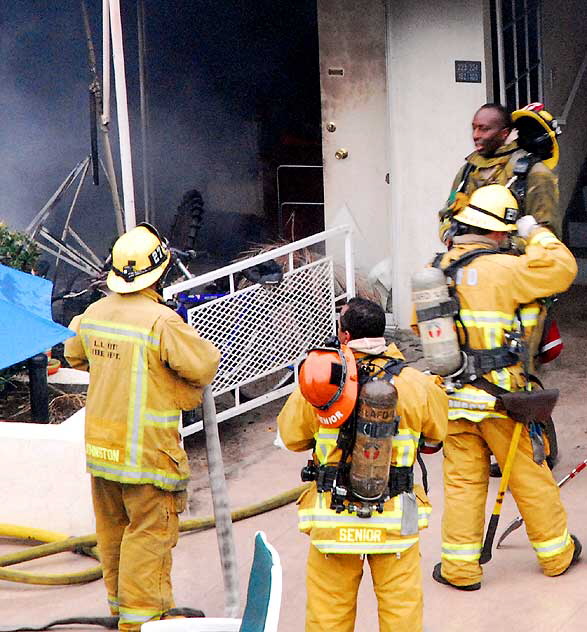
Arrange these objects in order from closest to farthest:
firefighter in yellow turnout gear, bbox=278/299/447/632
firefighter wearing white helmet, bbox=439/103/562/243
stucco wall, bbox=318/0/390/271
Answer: firefighter in yellow turnout gear, bbox=278/299/447/632 < firefighter wearing white helmet, bbox=439/103/562/243 < stucco wall, bbox=318/0/390/271

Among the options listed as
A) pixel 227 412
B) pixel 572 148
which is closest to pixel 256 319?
pixel 227 412

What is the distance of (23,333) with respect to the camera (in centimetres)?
490

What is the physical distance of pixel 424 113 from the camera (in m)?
8.76

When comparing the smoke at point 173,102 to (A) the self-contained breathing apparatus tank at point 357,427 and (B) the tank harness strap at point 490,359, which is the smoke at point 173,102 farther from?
(A) the self-contained breathing apparatus tank at point 357,427

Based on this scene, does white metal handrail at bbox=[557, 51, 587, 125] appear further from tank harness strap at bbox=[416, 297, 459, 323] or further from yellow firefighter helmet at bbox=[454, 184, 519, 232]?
tank harness strap at bbox=[416, 297, 459, 323]

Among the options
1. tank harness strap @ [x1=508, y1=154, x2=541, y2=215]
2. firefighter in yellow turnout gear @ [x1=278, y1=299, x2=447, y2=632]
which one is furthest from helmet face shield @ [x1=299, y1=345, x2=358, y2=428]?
tank harness strap @ [x1=508, y1=154, x2=541, y2=215]

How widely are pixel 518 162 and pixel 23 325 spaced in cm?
281

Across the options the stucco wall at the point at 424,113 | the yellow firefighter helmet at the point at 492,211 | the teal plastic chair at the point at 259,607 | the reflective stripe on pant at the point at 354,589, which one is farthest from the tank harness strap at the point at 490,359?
the stucco wall at the point at 424,113

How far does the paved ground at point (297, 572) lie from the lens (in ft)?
16.1

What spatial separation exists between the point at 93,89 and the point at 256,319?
2261 mm

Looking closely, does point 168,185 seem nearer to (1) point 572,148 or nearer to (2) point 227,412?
(1) point 572,148

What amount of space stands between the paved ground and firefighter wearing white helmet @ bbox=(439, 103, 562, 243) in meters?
1.54

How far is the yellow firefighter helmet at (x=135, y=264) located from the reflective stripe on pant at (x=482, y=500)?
1.51 m

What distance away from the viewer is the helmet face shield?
3.74 meters
